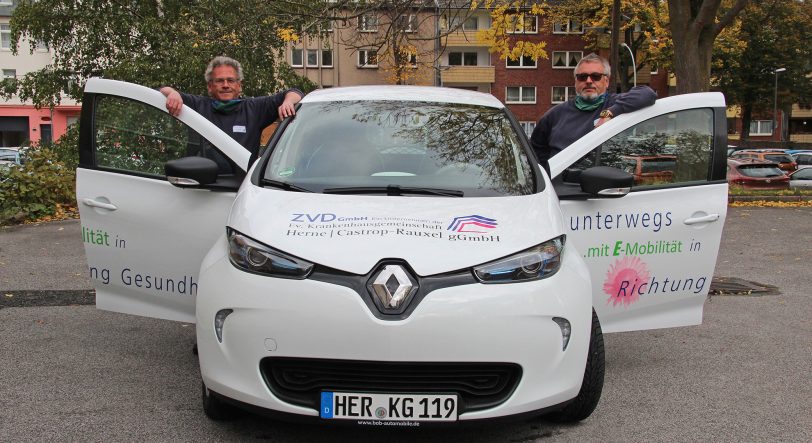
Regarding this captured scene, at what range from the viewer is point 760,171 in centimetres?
2327

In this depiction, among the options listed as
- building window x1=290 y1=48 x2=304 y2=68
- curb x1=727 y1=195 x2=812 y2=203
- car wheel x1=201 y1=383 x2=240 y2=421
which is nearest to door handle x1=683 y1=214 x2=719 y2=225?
car wheel x1=201 y1=383 x2=240 y2=421

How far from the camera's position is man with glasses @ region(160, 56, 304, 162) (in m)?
5.32

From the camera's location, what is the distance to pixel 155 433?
3627 millimetres

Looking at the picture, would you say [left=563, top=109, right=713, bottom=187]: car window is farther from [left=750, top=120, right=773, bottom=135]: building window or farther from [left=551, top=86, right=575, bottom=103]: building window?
[left=750, top=120, right=773, bottom=135]: building window

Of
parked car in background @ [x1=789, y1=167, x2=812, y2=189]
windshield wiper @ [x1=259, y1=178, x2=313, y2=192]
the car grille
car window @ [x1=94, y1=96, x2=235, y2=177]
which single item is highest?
car window @ [x1=94, y1=96, x2=235, y2=177]

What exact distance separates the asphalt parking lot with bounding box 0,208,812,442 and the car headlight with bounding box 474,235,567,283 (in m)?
0.82

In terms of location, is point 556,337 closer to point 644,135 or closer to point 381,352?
point 381,352

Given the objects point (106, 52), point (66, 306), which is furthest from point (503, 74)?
point (66, 306)

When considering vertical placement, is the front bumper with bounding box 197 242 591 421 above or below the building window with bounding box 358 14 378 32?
below

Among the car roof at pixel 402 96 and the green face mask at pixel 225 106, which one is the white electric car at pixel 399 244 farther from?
the green face mask at pixel 225 106

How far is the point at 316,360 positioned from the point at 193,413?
1.21 m

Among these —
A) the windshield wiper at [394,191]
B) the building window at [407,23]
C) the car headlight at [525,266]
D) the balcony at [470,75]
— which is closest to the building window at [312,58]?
the balcony at [470,75]

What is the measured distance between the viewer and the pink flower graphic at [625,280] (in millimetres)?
4402

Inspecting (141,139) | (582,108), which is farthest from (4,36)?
(582,108)
